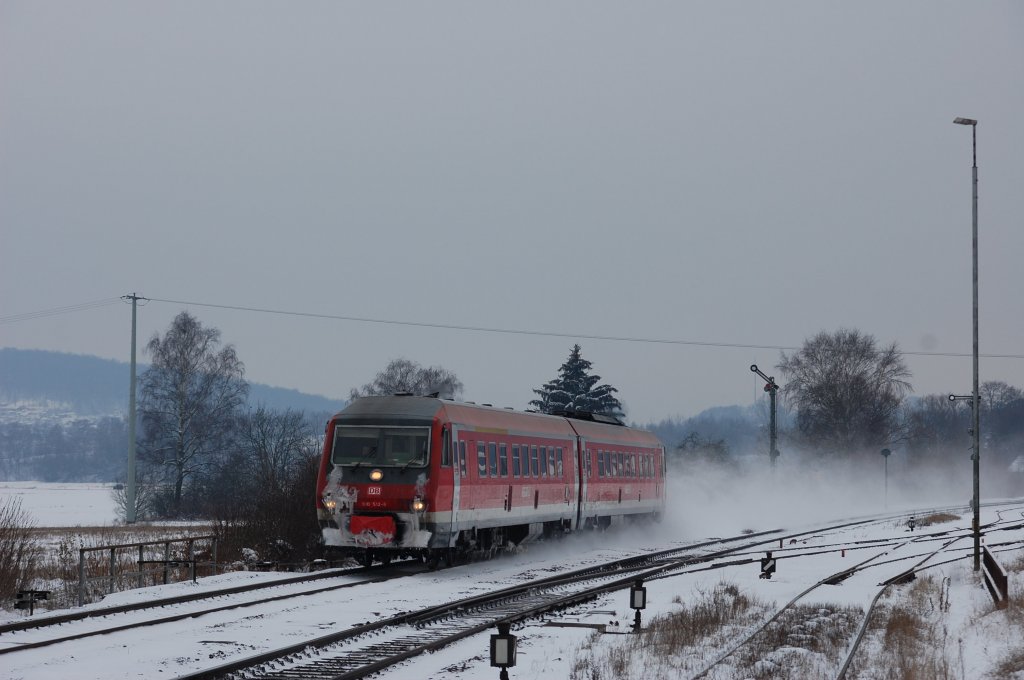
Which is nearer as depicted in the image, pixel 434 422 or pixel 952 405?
pixel 434 422

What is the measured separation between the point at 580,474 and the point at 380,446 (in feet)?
31.7

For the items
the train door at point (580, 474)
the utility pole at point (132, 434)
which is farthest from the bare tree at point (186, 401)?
the train door at point (580, 474)

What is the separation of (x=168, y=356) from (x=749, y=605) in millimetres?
53071

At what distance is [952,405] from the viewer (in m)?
155

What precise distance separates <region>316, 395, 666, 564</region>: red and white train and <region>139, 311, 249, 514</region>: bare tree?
37276 millimetres

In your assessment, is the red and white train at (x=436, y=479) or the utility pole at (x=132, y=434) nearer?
the red and white train at (x=436, y=479)

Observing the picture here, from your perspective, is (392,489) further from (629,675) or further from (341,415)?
(629,675)

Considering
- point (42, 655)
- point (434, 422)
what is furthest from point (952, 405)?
point (42, 655)

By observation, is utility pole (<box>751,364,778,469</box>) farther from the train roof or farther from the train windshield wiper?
the train windshield wiper

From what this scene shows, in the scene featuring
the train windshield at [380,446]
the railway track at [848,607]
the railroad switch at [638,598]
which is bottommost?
the railway track at [848,607]

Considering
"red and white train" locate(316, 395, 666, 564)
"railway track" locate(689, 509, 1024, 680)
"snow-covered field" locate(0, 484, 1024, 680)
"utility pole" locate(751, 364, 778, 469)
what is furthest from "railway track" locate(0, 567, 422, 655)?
"utility pole" locate(751, 364, 778, 469)

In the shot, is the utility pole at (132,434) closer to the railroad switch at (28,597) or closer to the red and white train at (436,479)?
the red and white train at (436,479)

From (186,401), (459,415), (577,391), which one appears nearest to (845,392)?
(577,391)

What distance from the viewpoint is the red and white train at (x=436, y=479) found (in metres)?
23.2
